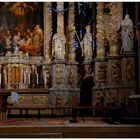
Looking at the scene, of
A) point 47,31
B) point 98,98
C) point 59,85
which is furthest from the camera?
point 47,31

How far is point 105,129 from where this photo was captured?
842 centimetres

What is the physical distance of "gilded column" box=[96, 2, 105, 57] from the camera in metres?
16.6

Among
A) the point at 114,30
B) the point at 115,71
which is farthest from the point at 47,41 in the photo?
the point at 115,71

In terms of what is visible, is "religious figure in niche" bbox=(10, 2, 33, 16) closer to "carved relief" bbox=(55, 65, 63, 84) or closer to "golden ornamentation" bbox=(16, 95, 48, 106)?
"carved relief" bbox=(55, 65, 63, 84)

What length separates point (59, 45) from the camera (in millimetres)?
16797

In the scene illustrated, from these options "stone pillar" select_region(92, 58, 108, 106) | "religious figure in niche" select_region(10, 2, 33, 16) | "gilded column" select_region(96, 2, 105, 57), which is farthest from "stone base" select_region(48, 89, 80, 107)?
"religious figure in niche" select_region(10, 2, 33, 16)

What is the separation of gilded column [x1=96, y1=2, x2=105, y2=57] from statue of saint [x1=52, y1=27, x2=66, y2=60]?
5.54 feet

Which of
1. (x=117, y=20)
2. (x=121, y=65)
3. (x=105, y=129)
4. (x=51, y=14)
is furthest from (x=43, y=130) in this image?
(x=51, y=14)

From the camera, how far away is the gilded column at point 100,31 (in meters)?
16.6

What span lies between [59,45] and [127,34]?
348 centimetres

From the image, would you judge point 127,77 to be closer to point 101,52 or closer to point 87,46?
point 101,52

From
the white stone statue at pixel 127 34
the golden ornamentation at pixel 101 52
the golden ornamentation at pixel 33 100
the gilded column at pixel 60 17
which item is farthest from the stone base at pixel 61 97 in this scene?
the white stone statue at pixel 127 34

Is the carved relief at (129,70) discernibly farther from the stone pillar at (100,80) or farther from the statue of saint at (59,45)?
the statue of saint at (59,45)

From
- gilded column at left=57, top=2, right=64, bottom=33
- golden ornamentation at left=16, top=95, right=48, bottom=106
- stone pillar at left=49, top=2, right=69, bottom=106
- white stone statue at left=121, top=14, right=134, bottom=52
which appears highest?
gilded column at left=57, top=2, right=64, bottom=33
